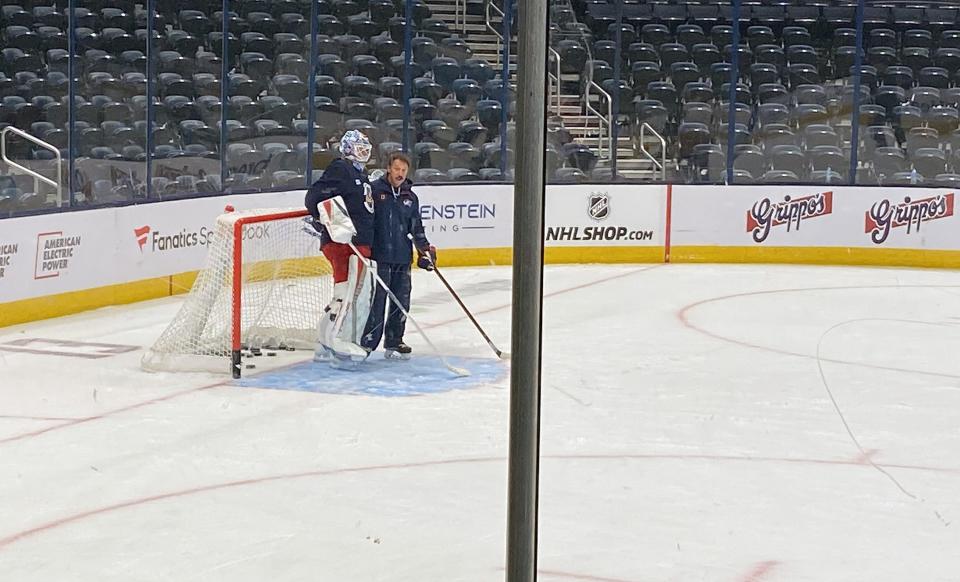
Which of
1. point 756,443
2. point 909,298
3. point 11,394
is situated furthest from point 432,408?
point 909,298

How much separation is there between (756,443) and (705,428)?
34 centimetres

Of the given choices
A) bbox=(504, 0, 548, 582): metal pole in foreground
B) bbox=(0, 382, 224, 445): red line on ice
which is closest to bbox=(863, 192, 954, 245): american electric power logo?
bbox=(0, 382, 224, 445): red line on ice

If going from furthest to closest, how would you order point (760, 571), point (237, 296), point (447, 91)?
point (447, 91) < point (237, 296) < point (760, 571)

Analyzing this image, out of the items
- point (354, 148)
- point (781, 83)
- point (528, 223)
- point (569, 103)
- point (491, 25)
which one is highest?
point (491, 25)

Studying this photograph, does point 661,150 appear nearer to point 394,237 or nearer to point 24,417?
point 394,237

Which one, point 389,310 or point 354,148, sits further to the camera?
point 389,310

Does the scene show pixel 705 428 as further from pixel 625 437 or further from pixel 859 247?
pixel 859 247

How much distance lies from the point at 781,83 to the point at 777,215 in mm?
1867

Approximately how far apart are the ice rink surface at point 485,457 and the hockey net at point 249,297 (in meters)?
0.19

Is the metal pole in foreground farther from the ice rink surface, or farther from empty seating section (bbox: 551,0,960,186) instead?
empty seating section (bbox: 551,0,960,186)

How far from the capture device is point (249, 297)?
855 centimetres

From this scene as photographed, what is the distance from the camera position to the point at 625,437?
259 inches

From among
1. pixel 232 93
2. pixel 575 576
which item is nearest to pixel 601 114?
pixel 232 93

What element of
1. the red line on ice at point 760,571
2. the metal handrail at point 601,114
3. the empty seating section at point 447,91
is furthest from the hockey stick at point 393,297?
the metal handrail at point 601,114
